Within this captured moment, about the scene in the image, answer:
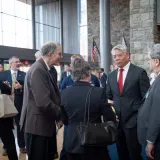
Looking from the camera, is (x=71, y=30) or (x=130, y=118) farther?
(x=71, y=30)

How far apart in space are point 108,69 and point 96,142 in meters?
9.14

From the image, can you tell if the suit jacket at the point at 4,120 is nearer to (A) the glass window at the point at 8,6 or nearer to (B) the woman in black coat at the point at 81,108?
(B) the woman in black coat at the point at 81,108

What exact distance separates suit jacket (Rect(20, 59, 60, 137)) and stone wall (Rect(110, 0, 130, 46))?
12.5 metres

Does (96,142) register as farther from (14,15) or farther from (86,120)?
(14,15)

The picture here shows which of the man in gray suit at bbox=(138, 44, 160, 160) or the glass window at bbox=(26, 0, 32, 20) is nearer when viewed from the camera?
the man in gray suit at bbox=(138, 44, 160, 160)

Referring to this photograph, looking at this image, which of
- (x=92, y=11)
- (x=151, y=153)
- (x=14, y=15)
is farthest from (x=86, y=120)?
(x=92, y=11)

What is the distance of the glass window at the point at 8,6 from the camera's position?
41.8ft

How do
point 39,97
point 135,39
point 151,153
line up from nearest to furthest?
point 151,153
point 39,97
point 135,39

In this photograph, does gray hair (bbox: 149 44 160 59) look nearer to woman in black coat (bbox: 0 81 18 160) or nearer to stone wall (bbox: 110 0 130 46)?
woman in black coat (bbox: 0 81 18 160)

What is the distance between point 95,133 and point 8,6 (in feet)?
41.4

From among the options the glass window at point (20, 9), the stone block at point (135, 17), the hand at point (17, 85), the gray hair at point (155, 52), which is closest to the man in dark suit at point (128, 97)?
the gray hair at point (155, 52)

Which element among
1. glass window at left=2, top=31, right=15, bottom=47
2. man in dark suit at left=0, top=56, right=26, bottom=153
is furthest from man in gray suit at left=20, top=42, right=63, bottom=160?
glass window at left=2, top=31, right=15, bottom=47

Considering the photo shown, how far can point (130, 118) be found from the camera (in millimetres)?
2670

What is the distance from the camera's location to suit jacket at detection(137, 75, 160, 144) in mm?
1856
